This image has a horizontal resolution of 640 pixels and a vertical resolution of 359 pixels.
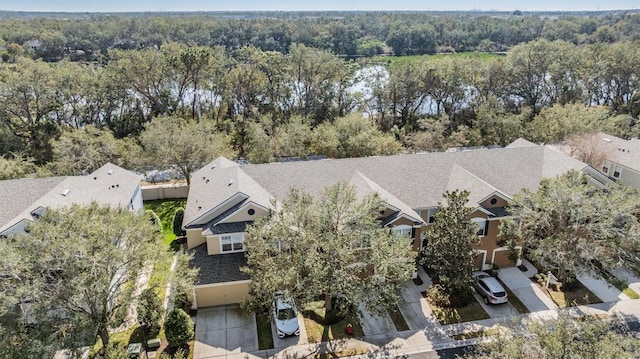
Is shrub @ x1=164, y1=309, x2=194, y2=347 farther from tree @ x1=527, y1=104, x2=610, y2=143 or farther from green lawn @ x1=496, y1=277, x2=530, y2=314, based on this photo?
tree @ x1=527, y1=104, x2=610, y2=143

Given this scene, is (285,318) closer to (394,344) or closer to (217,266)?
(217,266)

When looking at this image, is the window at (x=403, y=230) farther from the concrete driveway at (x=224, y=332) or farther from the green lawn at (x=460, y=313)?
the concrete driveway at (x=224, y=332)

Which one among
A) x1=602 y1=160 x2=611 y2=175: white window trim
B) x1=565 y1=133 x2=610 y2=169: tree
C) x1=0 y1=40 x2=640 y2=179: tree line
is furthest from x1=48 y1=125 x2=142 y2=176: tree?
x1=602 y1=160 x2=611 y2=175: white window trim

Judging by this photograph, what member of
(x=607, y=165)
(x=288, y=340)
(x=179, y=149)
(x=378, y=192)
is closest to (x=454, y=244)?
(x=378, y=192)

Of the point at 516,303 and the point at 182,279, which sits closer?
the point at 182,279

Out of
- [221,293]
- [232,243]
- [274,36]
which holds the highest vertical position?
[274,36]

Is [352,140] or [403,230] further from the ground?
[352,140]

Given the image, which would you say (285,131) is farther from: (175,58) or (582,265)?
(582,265)
